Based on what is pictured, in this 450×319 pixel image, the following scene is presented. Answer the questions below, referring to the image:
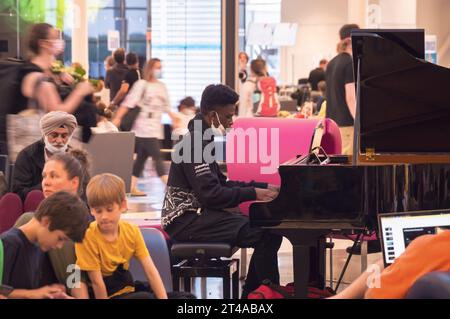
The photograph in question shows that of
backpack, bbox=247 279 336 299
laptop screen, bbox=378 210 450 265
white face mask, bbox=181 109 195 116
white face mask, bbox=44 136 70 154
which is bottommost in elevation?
backpack, bbox=247 279 336 299

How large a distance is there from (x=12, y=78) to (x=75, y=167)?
1.67 meters

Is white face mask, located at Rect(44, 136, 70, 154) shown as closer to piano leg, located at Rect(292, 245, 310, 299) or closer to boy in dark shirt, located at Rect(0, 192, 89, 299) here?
piano leg, located at Rect(292, 245, 310, 299)

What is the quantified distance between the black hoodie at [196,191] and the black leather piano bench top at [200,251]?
0.45ft

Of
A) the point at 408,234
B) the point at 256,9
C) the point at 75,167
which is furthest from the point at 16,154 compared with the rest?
the point at 256,9

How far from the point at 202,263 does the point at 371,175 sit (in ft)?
3.35

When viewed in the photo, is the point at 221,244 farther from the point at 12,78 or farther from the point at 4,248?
the point at 4,248

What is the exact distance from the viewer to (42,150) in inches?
219

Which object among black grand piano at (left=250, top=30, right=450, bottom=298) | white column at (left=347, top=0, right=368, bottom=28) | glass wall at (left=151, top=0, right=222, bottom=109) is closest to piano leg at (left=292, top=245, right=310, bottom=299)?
black grand piano at (left=250, top=30, right=450, bottom=298)

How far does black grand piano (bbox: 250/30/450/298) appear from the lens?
16.2 ft

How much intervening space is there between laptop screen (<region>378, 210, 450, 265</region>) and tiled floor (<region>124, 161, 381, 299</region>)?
153cm

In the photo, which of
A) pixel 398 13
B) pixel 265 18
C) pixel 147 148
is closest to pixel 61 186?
pixel 147 148
